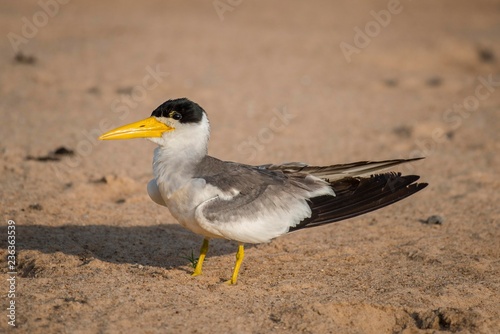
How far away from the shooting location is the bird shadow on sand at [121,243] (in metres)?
6.45

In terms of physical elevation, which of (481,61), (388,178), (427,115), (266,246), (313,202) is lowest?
(266,246)

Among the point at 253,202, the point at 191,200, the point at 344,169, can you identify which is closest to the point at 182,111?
the point at 191,200

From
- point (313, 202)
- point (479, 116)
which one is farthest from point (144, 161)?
point (479, 116)

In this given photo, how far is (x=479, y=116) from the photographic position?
1179 centimetres

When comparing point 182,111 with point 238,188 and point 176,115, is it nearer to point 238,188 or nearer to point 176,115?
point 176,115

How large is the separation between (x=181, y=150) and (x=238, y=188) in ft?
2.09

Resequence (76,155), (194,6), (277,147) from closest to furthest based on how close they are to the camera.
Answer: (76,155)
(277,147)
(194,6)

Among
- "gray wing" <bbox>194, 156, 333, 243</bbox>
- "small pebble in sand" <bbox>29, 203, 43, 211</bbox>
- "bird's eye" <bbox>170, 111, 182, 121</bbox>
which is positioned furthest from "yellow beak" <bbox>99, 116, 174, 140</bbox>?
"small pebble in sand" <bbox>29, 203, 43, 211</bbox>

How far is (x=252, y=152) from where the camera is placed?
391 inches

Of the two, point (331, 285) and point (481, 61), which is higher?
point (481, 61)

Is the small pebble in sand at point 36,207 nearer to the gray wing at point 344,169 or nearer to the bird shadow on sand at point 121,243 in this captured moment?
the bird shadow on sand at point 121,243

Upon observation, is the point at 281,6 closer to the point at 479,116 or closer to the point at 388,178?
the point at 479,116

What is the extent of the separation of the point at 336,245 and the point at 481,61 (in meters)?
9.98

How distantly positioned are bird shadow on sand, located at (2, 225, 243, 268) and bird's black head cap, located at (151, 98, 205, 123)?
1.39 meters
